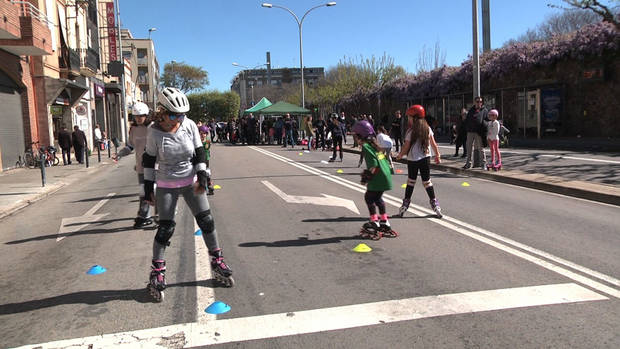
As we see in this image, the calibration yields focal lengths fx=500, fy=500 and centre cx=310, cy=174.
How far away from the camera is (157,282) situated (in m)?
4.24

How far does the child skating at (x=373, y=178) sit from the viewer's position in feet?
19.9

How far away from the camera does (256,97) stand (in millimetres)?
100125

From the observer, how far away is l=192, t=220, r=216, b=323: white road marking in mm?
3861

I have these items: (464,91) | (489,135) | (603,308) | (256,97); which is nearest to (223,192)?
(489,135)

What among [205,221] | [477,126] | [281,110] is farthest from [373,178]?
[281,110]

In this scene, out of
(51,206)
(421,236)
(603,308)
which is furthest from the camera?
(51,206)

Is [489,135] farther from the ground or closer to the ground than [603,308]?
farther from the ground

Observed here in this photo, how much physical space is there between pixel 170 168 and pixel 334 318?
189 centimetres

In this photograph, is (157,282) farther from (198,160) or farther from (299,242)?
(299,242)

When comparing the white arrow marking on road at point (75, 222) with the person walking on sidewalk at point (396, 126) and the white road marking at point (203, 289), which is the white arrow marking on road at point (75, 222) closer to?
the white road marking at point (203, 289)

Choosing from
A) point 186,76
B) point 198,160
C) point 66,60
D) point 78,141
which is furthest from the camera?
point 186,76

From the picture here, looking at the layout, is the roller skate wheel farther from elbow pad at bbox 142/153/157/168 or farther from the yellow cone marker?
the yellow cone marker

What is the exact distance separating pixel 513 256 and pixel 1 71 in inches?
738

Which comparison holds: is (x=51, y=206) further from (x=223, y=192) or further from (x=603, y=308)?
(x=603, y=308)
